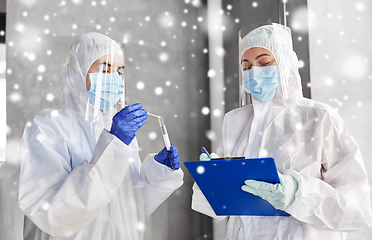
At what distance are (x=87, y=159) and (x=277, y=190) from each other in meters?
0.69

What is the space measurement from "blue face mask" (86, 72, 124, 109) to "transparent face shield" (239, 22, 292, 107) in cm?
47

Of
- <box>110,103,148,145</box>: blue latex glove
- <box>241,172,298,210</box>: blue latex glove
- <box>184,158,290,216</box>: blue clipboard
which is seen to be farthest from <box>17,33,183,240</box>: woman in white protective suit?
<box>241,172,298,210</box>: blue latex glove

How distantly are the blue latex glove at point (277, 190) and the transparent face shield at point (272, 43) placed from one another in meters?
0.32

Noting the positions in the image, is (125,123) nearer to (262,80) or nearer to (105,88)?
(105,88)

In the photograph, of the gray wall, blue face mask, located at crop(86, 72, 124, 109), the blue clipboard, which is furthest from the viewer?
the gray wall

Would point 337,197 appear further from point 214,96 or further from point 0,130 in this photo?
point 0,130

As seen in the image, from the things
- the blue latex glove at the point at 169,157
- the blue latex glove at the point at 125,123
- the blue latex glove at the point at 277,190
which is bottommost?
the blue latex glove at the point at 277,190

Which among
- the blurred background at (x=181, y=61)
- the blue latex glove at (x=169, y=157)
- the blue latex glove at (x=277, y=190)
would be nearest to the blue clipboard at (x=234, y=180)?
the blue latex glove at (x=277, y=190)

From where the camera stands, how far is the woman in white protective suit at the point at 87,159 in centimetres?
93

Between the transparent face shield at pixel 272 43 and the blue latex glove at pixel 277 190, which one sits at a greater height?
the transparent face shield at pixel 272 43

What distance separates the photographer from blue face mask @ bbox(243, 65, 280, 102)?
3.42 ft

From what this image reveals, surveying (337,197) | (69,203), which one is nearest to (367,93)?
(337,197)

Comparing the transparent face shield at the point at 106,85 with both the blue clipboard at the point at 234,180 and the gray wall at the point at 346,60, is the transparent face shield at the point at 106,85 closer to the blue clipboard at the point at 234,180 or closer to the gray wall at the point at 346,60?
the blue clipboard at the point at 234,180

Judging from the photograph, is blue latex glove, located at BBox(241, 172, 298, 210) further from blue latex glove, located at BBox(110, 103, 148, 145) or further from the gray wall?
the gray wall
